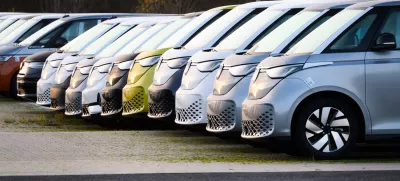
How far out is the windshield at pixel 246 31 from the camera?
1445 cm

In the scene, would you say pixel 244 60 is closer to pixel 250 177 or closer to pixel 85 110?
pixel 250 177

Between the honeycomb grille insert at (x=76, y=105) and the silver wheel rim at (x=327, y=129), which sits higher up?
the silver wheel rim at (x=327, y=129)

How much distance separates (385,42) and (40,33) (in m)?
12.4

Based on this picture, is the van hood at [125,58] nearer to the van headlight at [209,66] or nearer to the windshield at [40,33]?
the van headlight at [209,66]

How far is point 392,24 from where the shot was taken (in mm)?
12742

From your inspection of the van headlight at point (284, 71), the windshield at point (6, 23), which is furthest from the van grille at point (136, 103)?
the windshield at point (6, 23)

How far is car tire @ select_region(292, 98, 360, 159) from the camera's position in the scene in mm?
12383

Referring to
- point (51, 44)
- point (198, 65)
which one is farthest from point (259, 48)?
point (51, 44)

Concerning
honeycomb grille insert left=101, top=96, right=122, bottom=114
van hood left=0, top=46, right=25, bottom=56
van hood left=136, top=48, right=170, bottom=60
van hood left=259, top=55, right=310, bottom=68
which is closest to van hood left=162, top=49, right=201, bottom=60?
van hood left=136, top=48, right=170, bottom=60

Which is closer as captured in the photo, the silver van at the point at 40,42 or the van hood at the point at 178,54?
the van hood at the point at 178,54

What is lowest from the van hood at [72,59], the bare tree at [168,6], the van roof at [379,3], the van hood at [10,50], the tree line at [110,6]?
the tree line at [110,6]

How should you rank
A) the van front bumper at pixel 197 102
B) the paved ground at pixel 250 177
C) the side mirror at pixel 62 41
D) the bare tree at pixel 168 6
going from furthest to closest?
the bare tree at pixel 168 6, the side mirror at pixel 62 41, the van front bumper at pixel 197 102, the paved ground at pixel 250 177

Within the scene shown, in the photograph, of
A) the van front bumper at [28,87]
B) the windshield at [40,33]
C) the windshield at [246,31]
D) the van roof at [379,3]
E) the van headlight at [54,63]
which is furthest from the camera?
the windshield at [40,33]

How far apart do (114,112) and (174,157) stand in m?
3.55
